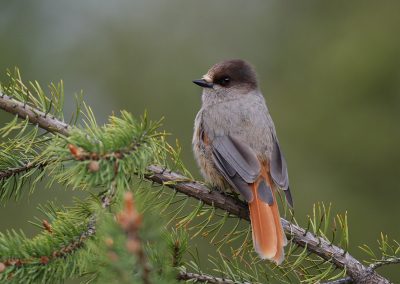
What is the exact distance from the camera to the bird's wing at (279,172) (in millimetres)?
4098

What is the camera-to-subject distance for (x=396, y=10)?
9.14m

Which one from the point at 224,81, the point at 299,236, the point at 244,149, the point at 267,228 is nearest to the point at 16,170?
the point at 267,228

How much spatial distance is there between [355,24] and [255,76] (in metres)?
4.34

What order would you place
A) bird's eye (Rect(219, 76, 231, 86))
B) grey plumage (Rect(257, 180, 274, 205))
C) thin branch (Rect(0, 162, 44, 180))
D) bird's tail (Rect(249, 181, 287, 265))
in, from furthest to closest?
bird's eye (Rect(219, 76, 231, 86)) → grey plumage (Rect(257, 180, 274, 205)) → bird's tail (Rect(249, 181, 287, 265)) → thin branch (Rect(0, 162, 44, 180))

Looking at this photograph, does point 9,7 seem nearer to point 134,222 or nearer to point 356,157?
point 356,157

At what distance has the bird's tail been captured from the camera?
3385mm

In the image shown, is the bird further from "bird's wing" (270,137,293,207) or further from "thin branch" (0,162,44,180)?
"thin branch" (0,162,44,180)

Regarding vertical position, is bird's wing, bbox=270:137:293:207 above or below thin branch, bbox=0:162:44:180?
below

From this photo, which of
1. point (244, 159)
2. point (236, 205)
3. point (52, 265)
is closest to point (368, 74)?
point (244, 159)

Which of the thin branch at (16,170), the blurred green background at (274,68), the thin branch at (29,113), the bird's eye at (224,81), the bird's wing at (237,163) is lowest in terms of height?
the blurred green background at (274,68)

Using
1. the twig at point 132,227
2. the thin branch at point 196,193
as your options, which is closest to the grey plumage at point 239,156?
the thin branch at point 196,193

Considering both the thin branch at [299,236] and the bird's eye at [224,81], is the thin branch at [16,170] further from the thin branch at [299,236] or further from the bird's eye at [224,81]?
the bird's eye at [224,81]

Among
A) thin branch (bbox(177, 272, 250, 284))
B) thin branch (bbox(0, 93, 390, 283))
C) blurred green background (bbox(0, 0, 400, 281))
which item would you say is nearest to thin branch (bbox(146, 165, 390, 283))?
thin branch (bbox(0, 93, 390, 283))

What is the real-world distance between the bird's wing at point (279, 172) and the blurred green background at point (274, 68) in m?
3.50
